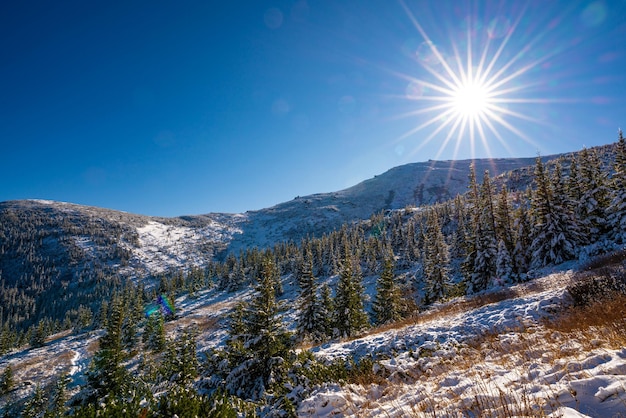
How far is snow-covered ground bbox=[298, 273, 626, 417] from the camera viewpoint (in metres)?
4.02

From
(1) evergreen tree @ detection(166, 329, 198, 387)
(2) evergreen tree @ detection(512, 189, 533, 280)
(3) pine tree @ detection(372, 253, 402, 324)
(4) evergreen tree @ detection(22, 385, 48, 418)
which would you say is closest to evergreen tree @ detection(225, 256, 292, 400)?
(1) evergreen tree @ detection(166, 329, 198, 387)

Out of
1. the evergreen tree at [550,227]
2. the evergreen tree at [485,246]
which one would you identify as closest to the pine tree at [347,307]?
the evergreen tree at [485,246]

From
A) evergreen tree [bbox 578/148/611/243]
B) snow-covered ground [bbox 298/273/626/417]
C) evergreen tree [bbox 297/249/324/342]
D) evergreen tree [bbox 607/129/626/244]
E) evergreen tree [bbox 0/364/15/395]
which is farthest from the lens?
evergreen tree [bbox 0/364/15/395]

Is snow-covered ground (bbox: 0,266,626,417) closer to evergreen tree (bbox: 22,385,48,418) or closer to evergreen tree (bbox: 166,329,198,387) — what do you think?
evergreen tree (bbox: 166,329,198,387)

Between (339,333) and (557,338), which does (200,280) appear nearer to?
(339,333)

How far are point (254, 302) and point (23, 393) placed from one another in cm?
5712

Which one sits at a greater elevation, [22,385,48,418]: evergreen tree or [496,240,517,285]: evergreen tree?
[496,240,517,285]: evergreen tree

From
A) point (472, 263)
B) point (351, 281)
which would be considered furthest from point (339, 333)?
point (472, 263)

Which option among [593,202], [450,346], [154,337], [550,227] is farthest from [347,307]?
[154,337]

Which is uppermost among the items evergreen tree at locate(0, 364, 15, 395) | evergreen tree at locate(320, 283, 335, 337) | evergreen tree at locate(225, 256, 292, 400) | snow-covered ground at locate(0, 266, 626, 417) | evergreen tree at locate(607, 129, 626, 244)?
evergreen tree at locate(607, 129, 626, 244)

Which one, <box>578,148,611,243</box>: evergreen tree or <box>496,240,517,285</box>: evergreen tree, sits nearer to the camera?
<box>496,240,517,285</box>: evergreen tree

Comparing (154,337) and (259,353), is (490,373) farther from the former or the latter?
(154,337)

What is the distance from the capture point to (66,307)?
6762 inches

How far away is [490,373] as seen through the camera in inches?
257
